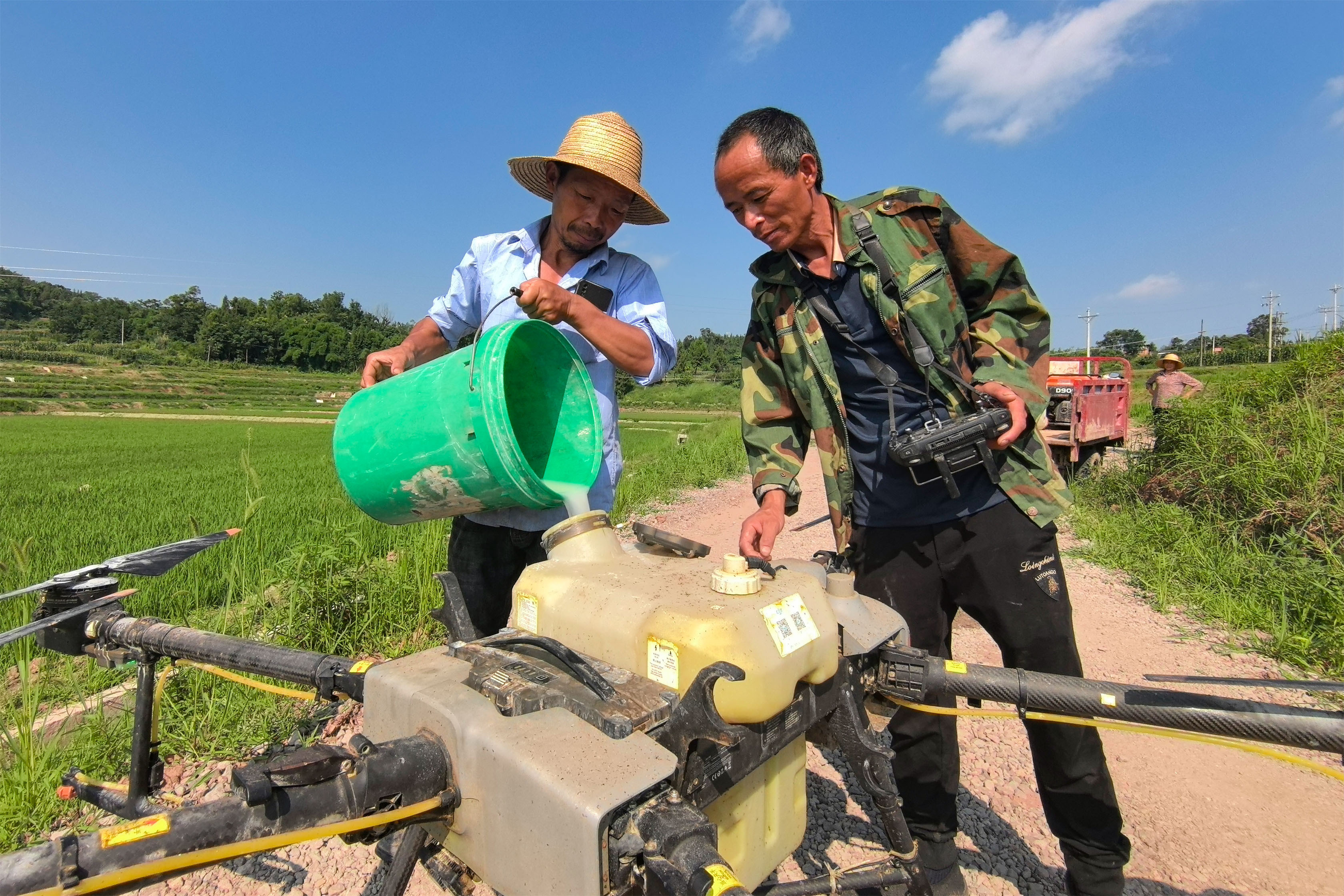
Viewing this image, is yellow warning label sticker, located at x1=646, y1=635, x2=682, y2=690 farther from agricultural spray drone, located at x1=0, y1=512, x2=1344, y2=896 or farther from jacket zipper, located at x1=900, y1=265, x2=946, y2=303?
jacket zipper, located at x1=900, y1=265, x2=946, y2=303

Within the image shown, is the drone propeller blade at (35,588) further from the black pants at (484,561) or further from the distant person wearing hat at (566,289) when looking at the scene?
the black pants at (484,561)

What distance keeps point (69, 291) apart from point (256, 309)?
41.2 metres

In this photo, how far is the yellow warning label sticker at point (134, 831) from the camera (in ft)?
2.31

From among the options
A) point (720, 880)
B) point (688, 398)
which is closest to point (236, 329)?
point (688, 398)

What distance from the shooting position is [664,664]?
1.07 m

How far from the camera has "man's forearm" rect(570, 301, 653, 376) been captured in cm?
176

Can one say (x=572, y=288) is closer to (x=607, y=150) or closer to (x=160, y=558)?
(x=607, y=150)

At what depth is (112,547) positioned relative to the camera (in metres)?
5.06

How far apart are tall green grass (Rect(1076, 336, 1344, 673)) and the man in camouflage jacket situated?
2.96 meters

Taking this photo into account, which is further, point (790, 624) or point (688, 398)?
point (688, 398)

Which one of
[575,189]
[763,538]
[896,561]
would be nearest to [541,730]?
[763,538]

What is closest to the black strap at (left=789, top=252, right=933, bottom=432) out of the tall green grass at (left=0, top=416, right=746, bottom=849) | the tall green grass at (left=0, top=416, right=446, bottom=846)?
the tall green grass at (left=0, top=416, right=746, bottom=849)

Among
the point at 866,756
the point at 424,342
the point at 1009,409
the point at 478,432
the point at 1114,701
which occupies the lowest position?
the point at 866,756

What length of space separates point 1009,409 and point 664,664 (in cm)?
127
